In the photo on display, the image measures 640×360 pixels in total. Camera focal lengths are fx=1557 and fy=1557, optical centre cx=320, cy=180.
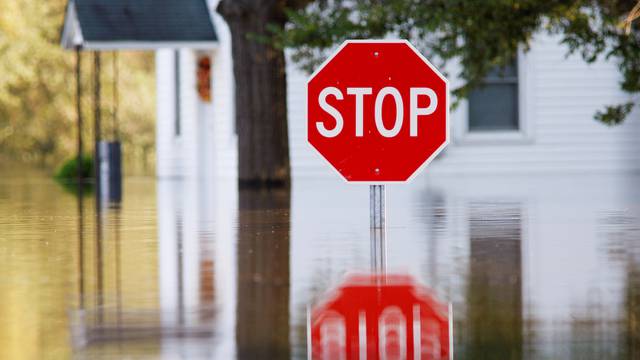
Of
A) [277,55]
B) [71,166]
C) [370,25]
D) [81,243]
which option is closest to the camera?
[81,243]

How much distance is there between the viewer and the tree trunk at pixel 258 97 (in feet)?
78.2

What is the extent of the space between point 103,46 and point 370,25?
38.3 feet

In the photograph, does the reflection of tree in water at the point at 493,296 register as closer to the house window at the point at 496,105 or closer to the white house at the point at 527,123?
the house window at the point at 496,105

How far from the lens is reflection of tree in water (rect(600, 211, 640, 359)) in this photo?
643 cm

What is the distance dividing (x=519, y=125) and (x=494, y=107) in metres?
0.70

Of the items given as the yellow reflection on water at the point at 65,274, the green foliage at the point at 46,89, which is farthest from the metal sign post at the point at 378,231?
the green foliage at the point at 46,89

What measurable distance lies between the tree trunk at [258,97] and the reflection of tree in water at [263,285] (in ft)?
24.1

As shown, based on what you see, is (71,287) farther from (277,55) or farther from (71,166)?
(71,166)

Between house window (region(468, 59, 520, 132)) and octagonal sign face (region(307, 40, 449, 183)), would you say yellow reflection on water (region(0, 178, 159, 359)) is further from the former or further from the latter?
house window (region(468, 59, 520, 132))

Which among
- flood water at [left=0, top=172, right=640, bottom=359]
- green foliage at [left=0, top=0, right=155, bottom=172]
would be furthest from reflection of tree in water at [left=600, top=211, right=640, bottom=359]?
green foliage at [left=0, top=0, right=155, bottom=172]

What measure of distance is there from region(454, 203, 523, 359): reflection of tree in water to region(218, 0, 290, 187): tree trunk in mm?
10186

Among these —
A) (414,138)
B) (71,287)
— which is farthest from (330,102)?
(71,287)

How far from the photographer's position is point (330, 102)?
425 inches

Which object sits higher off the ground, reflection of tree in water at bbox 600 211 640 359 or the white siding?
the white siding
